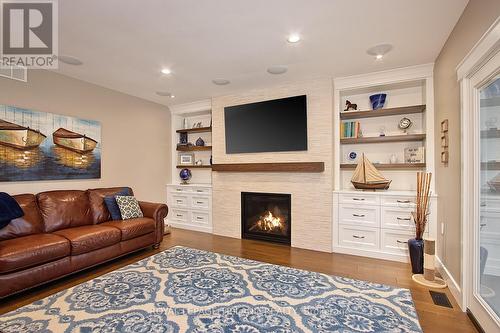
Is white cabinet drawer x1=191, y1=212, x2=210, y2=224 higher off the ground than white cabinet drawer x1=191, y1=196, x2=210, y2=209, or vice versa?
white cabinet drawer x1=191, y1=196, x2=210, y2=209

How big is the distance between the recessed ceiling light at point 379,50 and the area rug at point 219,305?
2573 mm

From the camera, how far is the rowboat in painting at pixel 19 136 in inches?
118

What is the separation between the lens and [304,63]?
3223 millimetres

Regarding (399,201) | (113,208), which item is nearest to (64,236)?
(113,208)

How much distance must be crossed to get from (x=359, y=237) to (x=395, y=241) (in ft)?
1.45

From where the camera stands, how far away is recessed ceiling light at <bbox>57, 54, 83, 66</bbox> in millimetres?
2992

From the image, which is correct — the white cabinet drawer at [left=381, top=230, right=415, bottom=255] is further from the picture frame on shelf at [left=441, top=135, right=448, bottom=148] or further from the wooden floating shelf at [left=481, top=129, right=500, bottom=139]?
the wooden floating shelf at [left=481, top=129, right=500, bottom=139]

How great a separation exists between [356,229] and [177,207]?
3.45 metres

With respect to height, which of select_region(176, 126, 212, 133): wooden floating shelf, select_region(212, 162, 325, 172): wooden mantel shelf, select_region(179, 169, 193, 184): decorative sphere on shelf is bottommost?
select_region(179, 169, 193, 184): decorative sphere on shelf

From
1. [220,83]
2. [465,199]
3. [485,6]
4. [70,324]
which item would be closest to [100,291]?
[70,324]

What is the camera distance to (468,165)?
2.08 m

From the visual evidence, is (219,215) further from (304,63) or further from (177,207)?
(304,63)

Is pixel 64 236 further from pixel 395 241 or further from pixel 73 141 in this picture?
pixel 395 241

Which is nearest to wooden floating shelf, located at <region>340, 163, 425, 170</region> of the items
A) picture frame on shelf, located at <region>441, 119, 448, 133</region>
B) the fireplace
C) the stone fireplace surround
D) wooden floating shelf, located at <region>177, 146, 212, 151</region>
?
the stone fireplace surround
